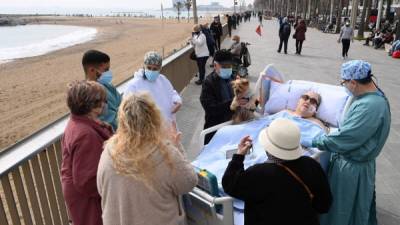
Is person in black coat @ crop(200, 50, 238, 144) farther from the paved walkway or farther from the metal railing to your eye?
the metal railing

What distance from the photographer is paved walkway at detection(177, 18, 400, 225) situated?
13.7 feet

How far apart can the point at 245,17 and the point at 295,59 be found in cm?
4689

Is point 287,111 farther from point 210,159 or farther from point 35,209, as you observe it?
point 35,209

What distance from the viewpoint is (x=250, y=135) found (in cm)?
370

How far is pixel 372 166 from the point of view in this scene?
9.97 ft

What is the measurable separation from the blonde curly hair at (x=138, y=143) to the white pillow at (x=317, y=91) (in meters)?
2.54

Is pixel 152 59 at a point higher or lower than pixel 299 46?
Answer: higher

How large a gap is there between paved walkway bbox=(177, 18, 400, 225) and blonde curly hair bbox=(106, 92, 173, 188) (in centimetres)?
286

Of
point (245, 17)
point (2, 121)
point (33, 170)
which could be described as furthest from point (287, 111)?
point (245, 17)

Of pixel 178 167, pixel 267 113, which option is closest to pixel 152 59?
pixel 267 113

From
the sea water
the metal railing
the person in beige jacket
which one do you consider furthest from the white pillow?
the sea water

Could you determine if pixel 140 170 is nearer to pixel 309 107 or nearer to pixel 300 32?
pixel 309 107

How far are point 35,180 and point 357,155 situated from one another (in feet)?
8.72

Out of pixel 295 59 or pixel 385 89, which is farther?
pixel 295 59
